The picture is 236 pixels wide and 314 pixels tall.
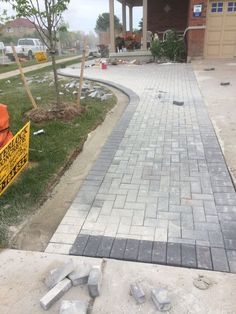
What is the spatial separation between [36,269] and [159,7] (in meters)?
19.7

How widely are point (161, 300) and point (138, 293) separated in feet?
0.54

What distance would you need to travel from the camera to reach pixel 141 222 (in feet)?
9.39

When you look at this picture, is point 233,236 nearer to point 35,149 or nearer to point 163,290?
point 163,290

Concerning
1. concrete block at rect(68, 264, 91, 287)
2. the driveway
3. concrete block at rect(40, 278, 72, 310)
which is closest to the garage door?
the driveway

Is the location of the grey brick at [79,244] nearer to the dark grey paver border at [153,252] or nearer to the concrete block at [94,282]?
the dark grey paver border at [153,252]

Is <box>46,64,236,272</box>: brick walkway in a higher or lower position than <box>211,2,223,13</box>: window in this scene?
lower

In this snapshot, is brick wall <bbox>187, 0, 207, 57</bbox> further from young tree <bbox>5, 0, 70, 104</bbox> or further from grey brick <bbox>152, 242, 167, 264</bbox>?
grey brick <bbox>152, 242, 167, 264</bbox>

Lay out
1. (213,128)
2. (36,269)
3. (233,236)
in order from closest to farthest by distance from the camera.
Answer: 1. (36,269)
2. (233,236)
3. (213,128)

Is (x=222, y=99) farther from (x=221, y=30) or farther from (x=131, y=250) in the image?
(x=221, y=30)

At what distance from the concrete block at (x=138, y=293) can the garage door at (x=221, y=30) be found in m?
13.6

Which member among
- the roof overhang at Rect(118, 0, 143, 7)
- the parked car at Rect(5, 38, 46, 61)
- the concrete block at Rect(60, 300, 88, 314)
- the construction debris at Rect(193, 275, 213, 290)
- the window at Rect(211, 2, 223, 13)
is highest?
the roof overhang at Rect(118, 0, 143, 7)

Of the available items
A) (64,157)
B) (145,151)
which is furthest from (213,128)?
(64,157)

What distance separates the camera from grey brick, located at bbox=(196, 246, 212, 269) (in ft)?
7.68

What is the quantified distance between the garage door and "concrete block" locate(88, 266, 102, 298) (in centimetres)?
1357
